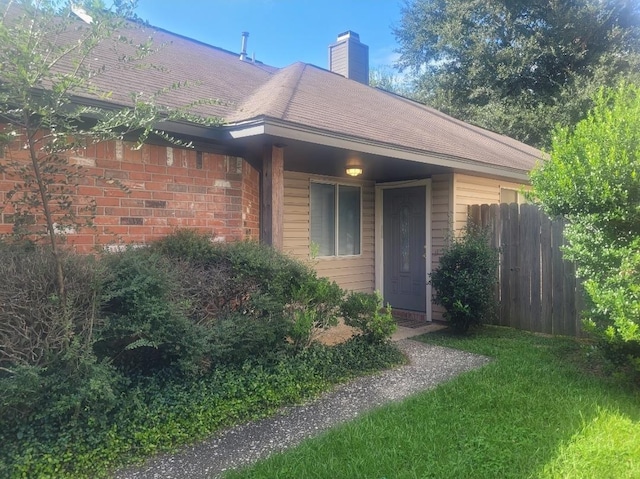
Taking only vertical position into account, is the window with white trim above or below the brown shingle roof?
below

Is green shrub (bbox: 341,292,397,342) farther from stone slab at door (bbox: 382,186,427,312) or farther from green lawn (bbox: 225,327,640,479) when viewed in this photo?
stone slab at door (bbox: 382,186,427,312)

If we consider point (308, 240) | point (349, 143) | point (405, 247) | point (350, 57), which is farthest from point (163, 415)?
point (350, 57)

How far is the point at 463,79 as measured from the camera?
20.1m

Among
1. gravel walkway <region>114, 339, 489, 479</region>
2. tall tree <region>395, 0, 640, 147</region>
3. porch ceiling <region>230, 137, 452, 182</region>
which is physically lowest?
gravel walkway <region>114, 339, 489, 479</region>

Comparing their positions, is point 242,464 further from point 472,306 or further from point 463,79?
point 463,79

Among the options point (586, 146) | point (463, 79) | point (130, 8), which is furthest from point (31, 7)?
point (463, 79)

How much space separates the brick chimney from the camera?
11.7 m

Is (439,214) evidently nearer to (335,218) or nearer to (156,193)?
(335,218)

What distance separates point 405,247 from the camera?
8242 millimetres

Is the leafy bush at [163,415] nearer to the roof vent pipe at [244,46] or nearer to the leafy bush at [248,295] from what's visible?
the leafy bush at [248,295]

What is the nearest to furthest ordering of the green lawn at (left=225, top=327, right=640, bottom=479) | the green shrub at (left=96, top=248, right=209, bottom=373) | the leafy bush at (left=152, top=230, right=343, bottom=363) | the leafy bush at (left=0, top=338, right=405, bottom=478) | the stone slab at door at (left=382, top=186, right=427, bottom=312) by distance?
the leafy bush at (left=0, top=338, right=405, bottom=478) → the green lawn at (left=225, top=327, right=640, bottom=479) → the green shrub at (left=96, top=248, right=209, bottom=373) → the leafy bush at (left=152, top=230, right=343, bottom=363) → the stone slab at door at (left=382, top=186, right=427, bottom=312)

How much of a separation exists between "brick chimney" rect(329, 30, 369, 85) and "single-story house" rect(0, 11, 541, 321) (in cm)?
233

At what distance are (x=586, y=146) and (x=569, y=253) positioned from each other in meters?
1.11

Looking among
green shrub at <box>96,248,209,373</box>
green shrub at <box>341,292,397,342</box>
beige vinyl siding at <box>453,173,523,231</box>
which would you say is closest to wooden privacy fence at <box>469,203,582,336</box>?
beige vinyl siding at <box>453,173,523,231</box>
